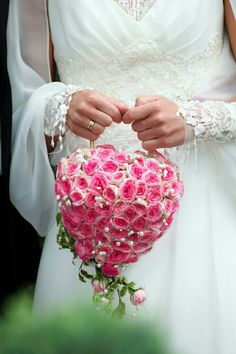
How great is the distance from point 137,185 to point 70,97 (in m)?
0.41

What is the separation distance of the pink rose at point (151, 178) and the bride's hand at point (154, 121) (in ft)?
0.48

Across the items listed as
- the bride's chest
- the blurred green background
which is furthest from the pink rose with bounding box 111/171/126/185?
the blurred green background

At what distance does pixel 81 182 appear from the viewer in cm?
122

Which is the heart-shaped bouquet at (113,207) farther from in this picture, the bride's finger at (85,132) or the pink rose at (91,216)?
the bride's finger at (85,132)

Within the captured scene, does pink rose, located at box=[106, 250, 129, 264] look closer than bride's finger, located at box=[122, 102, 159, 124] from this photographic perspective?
Yes

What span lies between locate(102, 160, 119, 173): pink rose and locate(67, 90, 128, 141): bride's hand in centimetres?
17

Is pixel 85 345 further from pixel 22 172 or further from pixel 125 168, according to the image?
pixel 22 172

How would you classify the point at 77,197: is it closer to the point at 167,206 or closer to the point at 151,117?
the point at 167,206

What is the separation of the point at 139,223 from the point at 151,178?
0.34 feet

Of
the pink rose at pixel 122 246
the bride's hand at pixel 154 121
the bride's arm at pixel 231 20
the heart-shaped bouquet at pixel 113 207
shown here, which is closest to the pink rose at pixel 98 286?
the heart-shaped bouquet at pixel 113 207

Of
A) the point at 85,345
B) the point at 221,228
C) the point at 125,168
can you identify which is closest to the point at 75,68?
the point at 125,168

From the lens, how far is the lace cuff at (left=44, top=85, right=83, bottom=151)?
59.3 inches

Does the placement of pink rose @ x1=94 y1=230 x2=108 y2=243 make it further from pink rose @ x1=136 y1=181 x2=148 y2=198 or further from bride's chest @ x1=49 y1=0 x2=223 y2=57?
bride's chest @ x1=49 y1=0 x2=223 y2=57

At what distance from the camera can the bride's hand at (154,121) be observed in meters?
1.37
